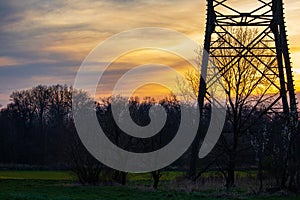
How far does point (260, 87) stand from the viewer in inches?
920

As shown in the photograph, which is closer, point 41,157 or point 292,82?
point 292,82

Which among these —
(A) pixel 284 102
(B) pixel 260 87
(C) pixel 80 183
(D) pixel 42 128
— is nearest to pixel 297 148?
(A) pixel 284 102

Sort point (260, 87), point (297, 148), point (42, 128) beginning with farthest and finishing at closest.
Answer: point (42, 128)
point (260, 87)
point (297, 148)

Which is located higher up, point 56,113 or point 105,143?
point 56,113

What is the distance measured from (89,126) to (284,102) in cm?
1100

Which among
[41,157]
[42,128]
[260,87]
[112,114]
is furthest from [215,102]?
[42,128]

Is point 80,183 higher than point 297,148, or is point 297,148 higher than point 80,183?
point 297,148

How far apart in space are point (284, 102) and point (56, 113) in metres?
52.0

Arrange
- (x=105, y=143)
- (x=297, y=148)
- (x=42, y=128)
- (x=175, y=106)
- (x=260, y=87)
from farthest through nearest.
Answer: (x=42, y=128) < (x=175, y=106) < (x=105, y=143) < (x=260, y=87) < (x=297, y=148)

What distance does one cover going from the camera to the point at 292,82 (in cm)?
2153

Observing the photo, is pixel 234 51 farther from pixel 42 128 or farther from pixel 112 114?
pixel 42 128

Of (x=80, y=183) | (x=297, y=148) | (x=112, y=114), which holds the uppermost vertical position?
(x=112, y=114)

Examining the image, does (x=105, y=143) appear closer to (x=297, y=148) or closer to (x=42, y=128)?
(x=297, y=148)

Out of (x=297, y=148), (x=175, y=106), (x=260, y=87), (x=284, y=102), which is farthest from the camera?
(x=175, y=106)
